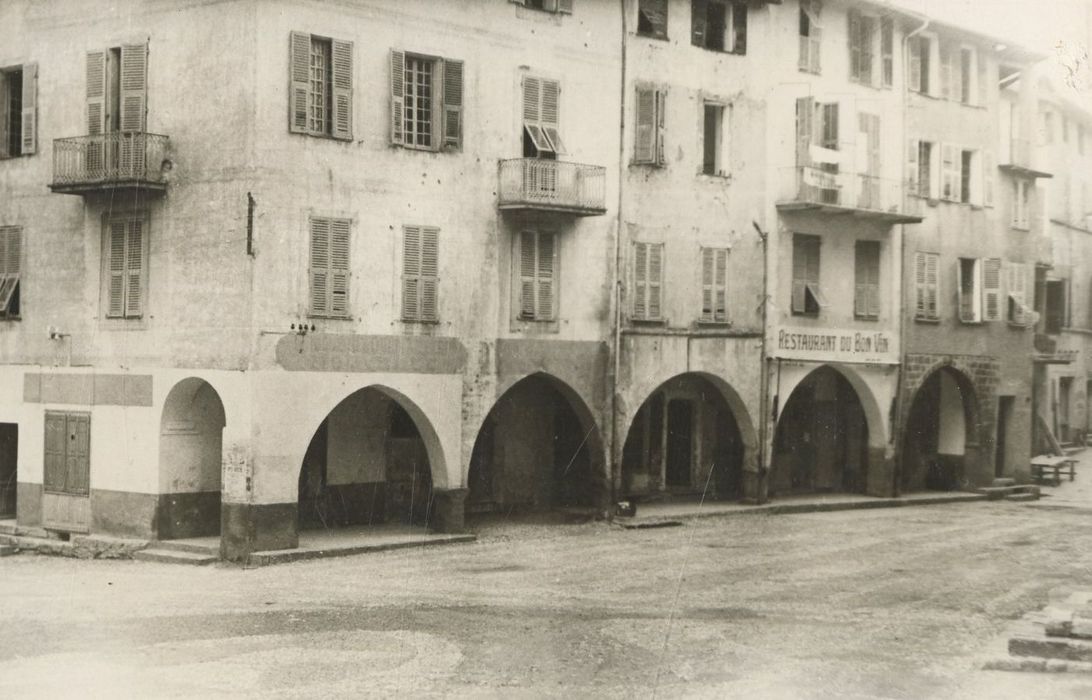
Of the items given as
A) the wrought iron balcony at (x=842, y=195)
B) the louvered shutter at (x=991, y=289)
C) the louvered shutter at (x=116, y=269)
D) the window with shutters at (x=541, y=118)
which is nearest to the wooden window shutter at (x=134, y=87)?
the louvered shutter at (x=116, y=269)

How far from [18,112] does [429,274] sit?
8879 millimetres

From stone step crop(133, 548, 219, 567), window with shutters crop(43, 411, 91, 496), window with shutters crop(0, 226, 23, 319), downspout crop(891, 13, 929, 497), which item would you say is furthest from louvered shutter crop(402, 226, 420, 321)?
downspout crop(891, 13, 929, 497)

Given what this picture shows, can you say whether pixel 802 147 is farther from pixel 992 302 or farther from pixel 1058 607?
pixel 1058 607

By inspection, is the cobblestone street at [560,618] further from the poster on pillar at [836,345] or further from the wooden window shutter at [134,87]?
the wooden window shutter at [134,87]

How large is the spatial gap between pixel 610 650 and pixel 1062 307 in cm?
2936

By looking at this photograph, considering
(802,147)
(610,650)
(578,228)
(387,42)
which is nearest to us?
(610,650)

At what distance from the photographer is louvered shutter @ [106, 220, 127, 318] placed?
987 inches

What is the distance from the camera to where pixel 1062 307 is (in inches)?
1641

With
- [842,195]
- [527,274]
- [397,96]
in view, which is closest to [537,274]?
[527,274]

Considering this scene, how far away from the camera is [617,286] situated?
2850cm

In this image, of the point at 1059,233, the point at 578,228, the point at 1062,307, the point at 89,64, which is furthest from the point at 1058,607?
the point at 1059,233

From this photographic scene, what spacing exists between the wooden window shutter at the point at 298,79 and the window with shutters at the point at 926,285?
55.0ft

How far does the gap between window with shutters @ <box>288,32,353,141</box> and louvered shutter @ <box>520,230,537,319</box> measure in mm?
4281

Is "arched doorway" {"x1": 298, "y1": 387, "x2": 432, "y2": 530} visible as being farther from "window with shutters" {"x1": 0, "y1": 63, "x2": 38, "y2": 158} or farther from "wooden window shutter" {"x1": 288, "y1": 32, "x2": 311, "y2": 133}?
"window with shutters" {"x1": 0, "y1": 63, "x2": 38, "y2": 158}
